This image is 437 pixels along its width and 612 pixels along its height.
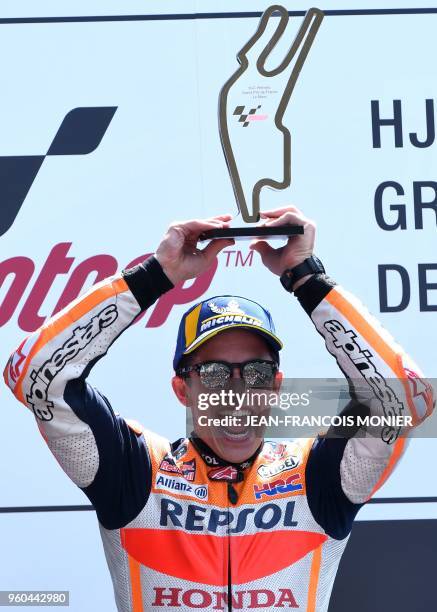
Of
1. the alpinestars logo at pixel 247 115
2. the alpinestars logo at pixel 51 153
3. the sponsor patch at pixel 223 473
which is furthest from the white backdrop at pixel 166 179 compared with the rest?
the sponsor patch at pixel 223 473

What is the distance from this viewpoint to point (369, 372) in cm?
206

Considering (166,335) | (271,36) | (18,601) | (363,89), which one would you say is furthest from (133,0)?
(18,601)

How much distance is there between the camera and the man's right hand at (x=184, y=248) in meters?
2.08

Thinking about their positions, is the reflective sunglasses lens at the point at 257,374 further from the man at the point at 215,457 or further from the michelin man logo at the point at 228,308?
the michelin man logo at the point at 228,308

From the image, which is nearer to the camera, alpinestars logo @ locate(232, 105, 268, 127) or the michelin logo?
the michelin logo

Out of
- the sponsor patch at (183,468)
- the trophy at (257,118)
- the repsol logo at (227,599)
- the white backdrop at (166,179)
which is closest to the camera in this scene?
the repsol logo at (227,599)

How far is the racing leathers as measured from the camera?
6.63 feet

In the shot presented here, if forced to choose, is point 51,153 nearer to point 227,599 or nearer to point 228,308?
point 228,308

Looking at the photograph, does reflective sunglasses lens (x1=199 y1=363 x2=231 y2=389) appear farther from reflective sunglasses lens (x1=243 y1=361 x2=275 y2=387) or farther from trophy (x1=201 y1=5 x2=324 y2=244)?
trophy (x1=201 y1=5 x2=324 y2=244)

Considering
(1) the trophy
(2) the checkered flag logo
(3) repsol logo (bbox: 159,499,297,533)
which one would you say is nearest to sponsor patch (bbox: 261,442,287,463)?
(3) repsol logo (bbox: 159,499,297,533)

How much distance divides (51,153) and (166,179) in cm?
30

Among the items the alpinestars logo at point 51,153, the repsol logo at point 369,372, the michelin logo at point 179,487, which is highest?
the alpinestars logo at point 51,153

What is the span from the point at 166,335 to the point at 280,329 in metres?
0.28

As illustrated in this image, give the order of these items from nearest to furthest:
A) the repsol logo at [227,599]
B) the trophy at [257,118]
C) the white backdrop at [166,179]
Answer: the repsol logo at [227,599] → the trophy at [257,118] → the white backdrop at [166,179]
